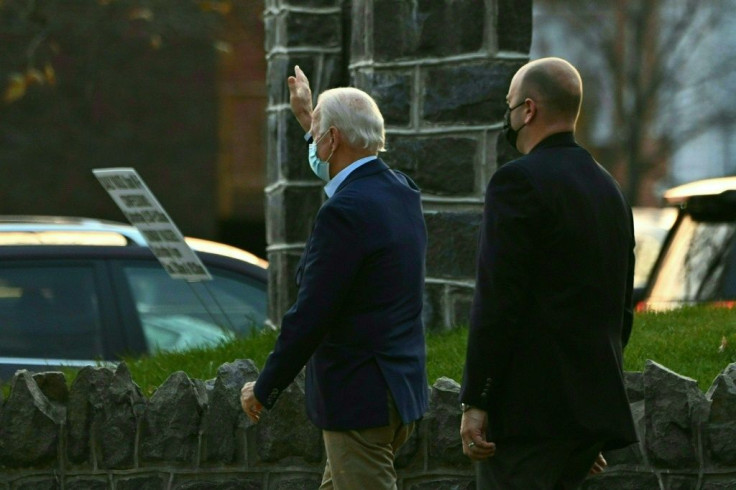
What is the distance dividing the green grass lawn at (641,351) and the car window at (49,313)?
0.56 metres

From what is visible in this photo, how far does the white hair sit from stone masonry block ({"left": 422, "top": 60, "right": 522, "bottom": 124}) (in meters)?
2.62

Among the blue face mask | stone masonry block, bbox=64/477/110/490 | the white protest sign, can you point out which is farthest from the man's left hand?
the white protest sign

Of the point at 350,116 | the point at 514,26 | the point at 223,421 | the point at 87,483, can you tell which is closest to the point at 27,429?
the point at 87,483

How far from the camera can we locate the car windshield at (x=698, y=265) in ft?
28.7

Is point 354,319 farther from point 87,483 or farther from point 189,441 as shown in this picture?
point 87,483

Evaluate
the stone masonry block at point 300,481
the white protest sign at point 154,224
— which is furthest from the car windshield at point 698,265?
the stone masonry block at point 300,481

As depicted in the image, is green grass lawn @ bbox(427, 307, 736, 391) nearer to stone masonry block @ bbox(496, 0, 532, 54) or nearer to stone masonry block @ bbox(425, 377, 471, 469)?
stone masonry block @ bbox(425, 377, 471, 469)

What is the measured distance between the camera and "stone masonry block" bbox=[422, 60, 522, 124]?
24.9 ft

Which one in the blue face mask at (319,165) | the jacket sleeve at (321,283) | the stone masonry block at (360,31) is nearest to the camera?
the jacket sleeve at (321,283)

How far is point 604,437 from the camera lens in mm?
4457

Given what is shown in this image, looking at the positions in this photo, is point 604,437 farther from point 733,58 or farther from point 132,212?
point 733,58

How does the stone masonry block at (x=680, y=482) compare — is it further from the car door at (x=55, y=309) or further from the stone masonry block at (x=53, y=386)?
the car door at (x=55, y=309)

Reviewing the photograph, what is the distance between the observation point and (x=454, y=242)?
7609 mm

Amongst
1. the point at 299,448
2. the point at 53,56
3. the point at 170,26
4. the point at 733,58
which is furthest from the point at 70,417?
the point at 733,58
